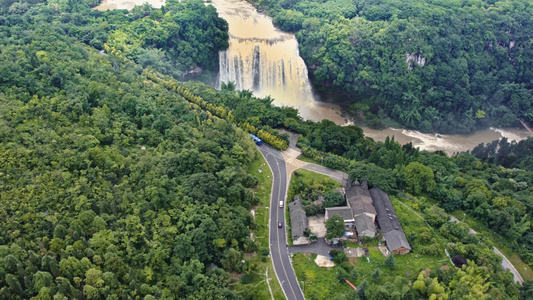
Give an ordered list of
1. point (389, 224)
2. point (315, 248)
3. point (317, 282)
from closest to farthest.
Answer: point (317, 282)
point (315, 248)
point (389, 224)

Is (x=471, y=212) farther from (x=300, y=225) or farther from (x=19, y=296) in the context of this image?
(x=19, y=296)

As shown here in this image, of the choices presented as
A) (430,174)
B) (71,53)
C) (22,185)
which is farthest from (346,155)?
(71,53)

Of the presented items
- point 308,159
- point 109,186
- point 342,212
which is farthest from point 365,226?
point 109,186

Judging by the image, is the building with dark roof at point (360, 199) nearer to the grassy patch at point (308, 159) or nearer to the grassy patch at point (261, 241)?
the grassy patch at point (308, 159)

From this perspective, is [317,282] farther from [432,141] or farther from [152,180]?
[432,141]

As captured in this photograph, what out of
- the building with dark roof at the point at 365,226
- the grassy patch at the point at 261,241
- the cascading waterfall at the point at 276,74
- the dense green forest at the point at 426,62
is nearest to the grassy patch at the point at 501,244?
the building with dark roof at the point at 365,226

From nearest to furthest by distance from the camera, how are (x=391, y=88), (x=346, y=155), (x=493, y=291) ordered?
(x=493, y=291), (x=346, y=155), (x=391, y=88)
